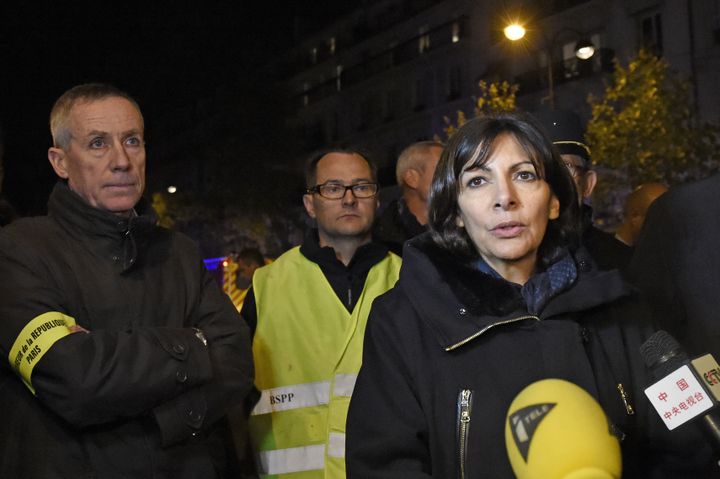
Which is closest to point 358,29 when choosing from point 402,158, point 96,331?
point 402,158

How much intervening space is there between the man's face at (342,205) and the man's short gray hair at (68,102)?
4.42 feet

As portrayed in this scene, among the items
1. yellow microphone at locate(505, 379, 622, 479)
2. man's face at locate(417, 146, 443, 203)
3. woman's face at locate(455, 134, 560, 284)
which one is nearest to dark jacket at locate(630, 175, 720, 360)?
woman's face at locate(455, 134, 560, 284)

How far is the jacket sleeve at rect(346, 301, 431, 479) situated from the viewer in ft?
8.14

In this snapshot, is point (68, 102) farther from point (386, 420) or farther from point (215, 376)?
point (386, 420)

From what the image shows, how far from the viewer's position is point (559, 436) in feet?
6.05

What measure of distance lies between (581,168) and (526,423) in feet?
8.21

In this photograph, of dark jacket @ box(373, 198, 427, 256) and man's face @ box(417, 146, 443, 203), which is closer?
dark jacket @ box(373, 198, 427, 256)

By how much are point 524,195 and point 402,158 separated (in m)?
3.32

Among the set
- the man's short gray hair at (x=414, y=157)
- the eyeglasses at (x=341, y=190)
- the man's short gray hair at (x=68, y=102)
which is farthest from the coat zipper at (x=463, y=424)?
the man's short gray hair at (x=414, y=157)

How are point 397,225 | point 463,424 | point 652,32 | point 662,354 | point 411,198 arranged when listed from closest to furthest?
1. point 662,354
2. point 463,424
3. point 397,225
4. point 411,198
5. point 652,32

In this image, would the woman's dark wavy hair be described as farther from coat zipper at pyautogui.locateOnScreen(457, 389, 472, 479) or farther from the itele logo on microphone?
the itele logo on microphone

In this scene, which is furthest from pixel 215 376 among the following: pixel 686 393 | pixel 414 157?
pixel 414 157

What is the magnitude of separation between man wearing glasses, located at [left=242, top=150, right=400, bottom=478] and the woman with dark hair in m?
1.34

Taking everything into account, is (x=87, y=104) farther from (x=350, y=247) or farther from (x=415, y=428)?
(x=415, y=428)
